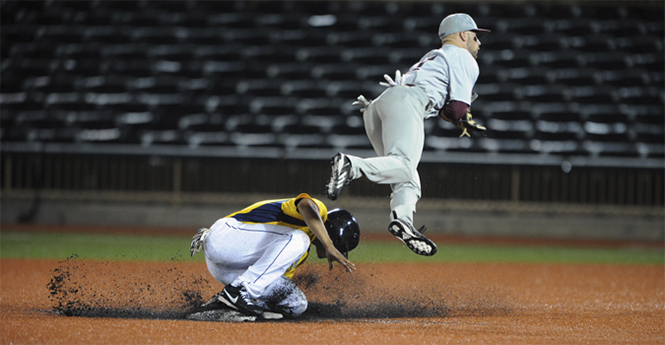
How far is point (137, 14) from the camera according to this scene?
16.9 m

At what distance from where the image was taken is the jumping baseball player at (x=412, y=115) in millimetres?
4375

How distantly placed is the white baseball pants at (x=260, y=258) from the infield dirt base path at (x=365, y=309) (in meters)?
0.21

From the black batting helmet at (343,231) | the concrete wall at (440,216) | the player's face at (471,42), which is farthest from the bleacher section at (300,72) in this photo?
the black batting helmet at (343,231)

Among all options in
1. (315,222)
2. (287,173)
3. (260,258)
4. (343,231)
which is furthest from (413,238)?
(287,173)

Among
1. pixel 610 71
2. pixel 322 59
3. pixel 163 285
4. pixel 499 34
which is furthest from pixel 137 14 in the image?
pixel 163 285

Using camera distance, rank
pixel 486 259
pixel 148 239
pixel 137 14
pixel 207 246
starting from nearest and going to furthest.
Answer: pixel 207 246
pixel 486 259
pixel 148 239
pixel 137 14

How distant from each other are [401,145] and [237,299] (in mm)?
1421

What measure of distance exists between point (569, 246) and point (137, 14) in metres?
11.3

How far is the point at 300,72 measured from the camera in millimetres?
16062

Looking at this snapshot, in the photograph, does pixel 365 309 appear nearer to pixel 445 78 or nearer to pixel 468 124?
pixel 468 124

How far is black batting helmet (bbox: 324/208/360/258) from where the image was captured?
4.19 metres

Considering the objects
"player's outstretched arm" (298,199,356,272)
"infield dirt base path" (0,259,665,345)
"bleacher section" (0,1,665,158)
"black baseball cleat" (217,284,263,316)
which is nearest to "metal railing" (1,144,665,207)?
"bleacher section" (0,1,665,158)

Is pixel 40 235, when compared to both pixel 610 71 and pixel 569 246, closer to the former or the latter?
pixel 569 246

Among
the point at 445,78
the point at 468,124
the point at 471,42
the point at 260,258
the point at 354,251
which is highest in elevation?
the point at 471,42
